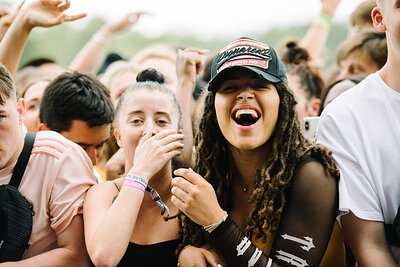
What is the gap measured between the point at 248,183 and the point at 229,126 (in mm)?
331

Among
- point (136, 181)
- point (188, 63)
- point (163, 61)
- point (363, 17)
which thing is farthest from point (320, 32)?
point (136, 181)

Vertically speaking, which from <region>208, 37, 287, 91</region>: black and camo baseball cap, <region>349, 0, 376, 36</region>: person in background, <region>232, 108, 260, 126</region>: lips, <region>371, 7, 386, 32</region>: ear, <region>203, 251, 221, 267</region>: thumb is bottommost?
<region>203, 251, 221, 267</region>: thumb

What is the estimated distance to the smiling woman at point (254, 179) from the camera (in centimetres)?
180

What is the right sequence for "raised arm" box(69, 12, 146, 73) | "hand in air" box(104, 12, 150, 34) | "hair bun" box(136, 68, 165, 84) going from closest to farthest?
"hair bun" box(136, 68, 165, 84) → "hand in air" box(104, 12, 150, 34) → "raised arm" box(69, 12, 146, 73)

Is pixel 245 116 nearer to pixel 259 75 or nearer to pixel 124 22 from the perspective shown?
pixel 259 75

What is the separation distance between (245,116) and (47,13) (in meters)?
1.60

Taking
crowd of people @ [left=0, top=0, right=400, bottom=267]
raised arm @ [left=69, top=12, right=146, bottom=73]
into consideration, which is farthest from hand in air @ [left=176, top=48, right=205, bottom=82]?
raised arm @ [left=69, top=12, right=146, bottom=73]

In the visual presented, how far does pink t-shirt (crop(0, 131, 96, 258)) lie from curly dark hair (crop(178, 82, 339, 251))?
55 centimetres

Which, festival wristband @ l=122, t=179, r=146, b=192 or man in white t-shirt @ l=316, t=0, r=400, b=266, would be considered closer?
man in white t-shirt @ l=316, t=0, r=400, b=266

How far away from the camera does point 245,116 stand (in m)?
1.97

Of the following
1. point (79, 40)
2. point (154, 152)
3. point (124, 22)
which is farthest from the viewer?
point (79, 40)

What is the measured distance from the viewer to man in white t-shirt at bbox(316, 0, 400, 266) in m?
1.84

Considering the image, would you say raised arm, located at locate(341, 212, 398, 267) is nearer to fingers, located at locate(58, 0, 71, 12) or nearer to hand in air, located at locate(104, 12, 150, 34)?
fingers, located at locate(58, 0, 71, 12)

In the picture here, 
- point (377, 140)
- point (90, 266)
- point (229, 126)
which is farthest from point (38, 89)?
point (377, 140)
